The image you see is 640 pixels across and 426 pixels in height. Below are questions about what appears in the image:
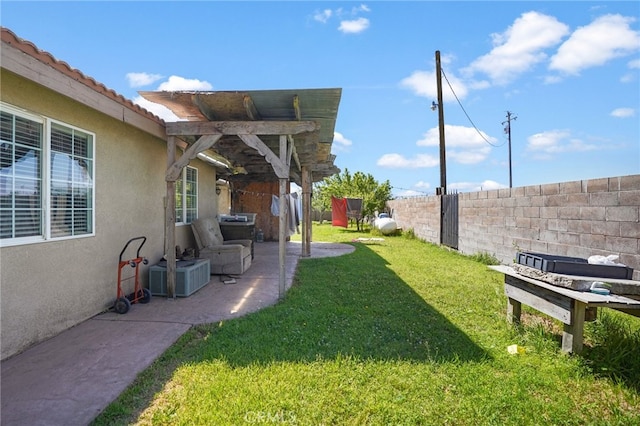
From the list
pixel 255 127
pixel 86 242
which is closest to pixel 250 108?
pixel 255 127

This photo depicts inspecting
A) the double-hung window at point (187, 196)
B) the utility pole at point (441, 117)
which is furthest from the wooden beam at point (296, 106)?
the utility pole at point (441, 117)

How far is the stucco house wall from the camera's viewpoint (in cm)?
288

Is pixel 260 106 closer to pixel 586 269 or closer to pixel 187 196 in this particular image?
pixel 187 196

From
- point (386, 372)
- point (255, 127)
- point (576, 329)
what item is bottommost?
point (386, 372)

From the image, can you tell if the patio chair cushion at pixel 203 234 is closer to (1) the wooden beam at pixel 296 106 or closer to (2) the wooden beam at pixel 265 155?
(2) the wooden beam at pixel 265 155

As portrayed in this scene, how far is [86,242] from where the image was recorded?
376 centimetres

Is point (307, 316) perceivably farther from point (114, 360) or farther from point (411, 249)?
point (411, 249)

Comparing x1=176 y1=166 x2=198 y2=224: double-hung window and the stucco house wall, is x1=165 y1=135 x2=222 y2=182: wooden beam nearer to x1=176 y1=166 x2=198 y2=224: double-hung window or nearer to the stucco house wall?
the stucco house wall

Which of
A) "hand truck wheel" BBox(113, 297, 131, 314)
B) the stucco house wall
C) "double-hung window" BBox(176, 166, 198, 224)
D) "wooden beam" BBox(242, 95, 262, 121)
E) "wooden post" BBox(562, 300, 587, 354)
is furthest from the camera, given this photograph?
"double-hung window" BBox(176, 166, 198, 224)

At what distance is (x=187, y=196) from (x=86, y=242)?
331 centimetres

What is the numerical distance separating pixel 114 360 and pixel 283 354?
1507 mm

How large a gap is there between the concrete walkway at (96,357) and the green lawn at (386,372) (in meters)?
0.20

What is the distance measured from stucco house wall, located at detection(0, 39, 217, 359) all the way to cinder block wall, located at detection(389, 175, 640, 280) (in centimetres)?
676

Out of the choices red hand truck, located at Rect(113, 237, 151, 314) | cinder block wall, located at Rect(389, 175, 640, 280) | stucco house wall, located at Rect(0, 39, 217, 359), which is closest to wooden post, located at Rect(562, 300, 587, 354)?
cinder block wall, located at Rect(389, 175, 640, 280)
